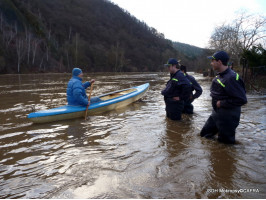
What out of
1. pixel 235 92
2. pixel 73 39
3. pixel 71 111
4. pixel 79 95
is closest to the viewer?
pixel 235 92

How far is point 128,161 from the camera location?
354cm

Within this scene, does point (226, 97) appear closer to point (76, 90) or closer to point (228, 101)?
point (228, 101)

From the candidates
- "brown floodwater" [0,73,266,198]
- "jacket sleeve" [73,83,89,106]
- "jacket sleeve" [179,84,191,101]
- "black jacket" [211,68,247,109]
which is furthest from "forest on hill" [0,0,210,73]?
"black jacket" [211,68,247,109]

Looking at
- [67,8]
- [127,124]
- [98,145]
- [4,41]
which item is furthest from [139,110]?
[67,8]

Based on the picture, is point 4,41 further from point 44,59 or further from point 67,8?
point 67,8

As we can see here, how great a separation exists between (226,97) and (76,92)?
4.33 m

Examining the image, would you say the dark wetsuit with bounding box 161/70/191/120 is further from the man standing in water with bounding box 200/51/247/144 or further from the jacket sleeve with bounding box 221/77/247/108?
the jacket sleeve with bounding box 221/77/247/108

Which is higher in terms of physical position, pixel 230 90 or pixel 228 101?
pixel 230 90

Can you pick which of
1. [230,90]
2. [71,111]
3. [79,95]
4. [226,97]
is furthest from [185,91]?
[71,111]

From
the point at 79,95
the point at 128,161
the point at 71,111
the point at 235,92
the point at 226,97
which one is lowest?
the point at 128,161

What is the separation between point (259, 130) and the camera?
5.09 meters

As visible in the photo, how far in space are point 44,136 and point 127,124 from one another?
2.19m

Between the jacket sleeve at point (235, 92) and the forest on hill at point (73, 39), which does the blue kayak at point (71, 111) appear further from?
the forest on hill at point (73, 39)

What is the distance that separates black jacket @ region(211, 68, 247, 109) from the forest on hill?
124 feet
